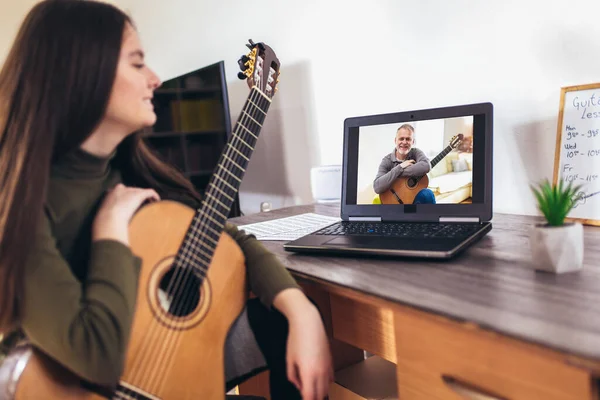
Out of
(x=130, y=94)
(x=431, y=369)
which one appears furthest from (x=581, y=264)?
(x=130, y=94)

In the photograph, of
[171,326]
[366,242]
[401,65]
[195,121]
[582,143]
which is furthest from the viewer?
[195,121]

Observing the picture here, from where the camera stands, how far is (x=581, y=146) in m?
1.00

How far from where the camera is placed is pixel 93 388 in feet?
1.88

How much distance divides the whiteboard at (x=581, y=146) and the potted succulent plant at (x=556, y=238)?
359 millimetres

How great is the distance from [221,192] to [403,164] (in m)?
0.47

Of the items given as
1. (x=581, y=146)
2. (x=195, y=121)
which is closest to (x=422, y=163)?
(x=581, y=146)

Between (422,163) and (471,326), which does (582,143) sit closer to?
(422,163)

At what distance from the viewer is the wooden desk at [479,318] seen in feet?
1.58

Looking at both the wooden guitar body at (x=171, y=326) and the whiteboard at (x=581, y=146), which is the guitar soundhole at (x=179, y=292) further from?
the whiteboard at (x=581, y=146)

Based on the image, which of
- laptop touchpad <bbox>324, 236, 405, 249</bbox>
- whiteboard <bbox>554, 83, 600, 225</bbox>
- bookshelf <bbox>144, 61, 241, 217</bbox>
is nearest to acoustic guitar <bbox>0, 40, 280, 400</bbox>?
laptop touchpad <bbox>324, 236, 405, 249</bbox>

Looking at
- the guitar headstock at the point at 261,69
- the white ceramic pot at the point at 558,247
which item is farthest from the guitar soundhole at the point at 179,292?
the white ceramic pot at the point at 558,247

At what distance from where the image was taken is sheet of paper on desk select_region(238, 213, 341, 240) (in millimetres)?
1084

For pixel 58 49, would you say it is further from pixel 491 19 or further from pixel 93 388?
pixel 491 19

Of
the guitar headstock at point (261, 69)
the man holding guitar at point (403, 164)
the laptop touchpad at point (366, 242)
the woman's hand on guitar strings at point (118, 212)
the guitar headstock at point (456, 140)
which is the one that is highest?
the guitar headstock at point (261, 69)
